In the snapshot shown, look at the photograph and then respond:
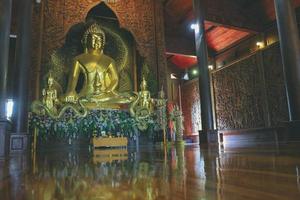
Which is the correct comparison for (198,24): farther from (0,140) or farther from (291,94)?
(0,140)

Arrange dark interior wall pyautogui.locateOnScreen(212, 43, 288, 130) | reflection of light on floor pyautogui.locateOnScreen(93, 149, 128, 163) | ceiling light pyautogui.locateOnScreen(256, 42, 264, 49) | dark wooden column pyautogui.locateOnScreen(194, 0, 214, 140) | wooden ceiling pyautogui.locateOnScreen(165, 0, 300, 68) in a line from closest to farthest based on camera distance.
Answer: reflection of light on floor pyautogui.locateOnScreen(93, 149, 128, 163) → dark wooden column pyautogui.locateOnScreen(194, 0, 214, 140) → dark interior wall pyautogui.locateOnScreen(212, 43, 288, 130) → wooden ceiling pyautogui.locateOnScreen(165, 0, 300, 68) → ceiling light pyautogui.locateOnScreen(256, 42, 264, 49)

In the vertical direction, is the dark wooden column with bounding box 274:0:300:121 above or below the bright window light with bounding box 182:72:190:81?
below

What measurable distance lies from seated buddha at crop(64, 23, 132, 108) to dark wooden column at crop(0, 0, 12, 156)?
1991mm

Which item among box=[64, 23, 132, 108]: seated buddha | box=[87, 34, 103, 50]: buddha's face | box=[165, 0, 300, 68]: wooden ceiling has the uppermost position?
box=[165, 0, 300, 68]: wooden ceiling

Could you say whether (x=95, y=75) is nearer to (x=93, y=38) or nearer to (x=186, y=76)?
(x=93, y=38)

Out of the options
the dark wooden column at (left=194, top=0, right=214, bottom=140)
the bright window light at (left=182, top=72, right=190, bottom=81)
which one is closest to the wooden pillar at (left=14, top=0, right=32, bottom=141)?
the dark wooden column at (left=194, top=0, right=214, bottom=140)

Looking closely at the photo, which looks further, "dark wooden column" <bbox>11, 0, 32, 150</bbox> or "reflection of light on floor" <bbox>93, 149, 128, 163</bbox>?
"dark wooden column" <bbox>11, 0, 32, 150</bbox>

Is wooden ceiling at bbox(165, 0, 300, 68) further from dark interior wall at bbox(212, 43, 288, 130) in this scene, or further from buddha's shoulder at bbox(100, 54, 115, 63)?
buddha's shoulder at bbox(100, 54, 115, 63)

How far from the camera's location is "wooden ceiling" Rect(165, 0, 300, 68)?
6.72 m

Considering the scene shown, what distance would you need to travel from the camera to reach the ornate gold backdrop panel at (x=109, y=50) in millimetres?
5434

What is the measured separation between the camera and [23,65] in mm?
3865

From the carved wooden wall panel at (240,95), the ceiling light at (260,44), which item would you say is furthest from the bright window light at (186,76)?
the ceiling light at (260,44)

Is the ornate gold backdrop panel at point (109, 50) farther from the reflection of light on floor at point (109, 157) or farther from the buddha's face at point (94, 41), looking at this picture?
the reflection of light on floor at point (109, 157)

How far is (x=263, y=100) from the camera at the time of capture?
6.04 meters
